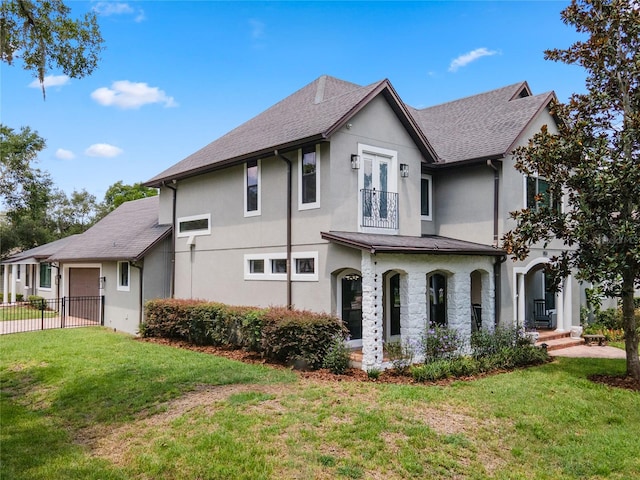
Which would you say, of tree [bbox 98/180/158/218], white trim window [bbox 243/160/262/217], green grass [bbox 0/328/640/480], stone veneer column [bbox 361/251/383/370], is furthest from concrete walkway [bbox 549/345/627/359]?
tree [bbox 98/180/158/218]

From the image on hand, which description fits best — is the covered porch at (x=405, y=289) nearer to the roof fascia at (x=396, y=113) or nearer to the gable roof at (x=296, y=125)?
the roof fascia at (x=396, y=113)

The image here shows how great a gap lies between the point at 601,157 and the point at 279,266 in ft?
27.3

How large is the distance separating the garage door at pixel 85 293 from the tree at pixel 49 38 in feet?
39.5

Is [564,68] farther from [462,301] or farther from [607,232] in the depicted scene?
[462,301]

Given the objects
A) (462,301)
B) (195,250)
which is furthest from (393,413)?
(195,250)

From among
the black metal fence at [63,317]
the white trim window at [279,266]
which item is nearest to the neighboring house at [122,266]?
the black metal fence at [63,317]

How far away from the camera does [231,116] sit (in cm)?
2186

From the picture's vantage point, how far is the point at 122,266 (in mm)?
18234

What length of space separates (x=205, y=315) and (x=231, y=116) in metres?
11.6

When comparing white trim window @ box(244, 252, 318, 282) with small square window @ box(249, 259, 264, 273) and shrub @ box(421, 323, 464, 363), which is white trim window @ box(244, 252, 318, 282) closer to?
small square window @ box(249, 259, 264, 273)

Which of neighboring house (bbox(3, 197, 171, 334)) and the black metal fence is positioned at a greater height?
neighboring house (bbox(3, 197, 171, 334))

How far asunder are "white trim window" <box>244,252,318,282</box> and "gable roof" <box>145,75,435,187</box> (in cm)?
292

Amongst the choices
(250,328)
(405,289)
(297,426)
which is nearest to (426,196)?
(405,289)

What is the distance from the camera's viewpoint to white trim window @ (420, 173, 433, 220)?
1535 centimetres
